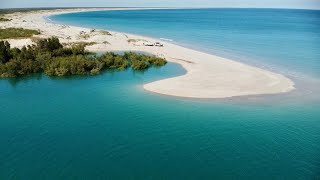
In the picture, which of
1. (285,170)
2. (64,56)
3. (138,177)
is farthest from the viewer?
(64,56)

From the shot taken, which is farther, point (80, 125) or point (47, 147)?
point (80, 125)

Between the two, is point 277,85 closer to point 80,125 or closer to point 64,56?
point 80,125

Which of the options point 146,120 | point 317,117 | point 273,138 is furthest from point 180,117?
point 317,117

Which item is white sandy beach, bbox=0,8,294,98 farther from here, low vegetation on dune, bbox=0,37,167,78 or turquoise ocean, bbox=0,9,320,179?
low vegetation on dune, bbox=0,37,167,78

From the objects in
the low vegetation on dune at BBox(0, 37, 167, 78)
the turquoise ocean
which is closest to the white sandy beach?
the turquoise ocean

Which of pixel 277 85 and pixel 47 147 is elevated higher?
pixel 277 85

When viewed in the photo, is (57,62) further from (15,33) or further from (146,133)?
(15,33)
